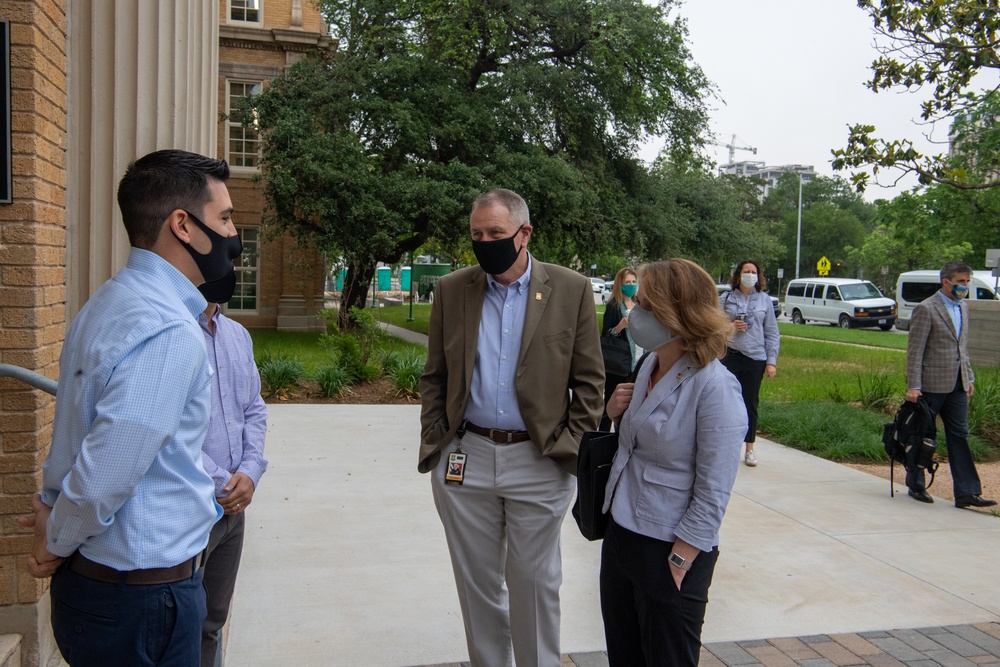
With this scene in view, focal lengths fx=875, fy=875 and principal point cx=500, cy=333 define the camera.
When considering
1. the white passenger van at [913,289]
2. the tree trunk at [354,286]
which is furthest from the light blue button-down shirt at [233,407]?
the white passenger van at [913,289]

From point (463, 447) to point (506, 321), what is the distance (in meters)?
0.55

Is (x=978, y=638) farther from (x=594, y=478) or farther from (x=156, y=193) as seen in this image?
(x=156, y=193)

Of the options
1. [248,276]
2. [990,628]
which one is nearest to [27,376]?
[990,628]

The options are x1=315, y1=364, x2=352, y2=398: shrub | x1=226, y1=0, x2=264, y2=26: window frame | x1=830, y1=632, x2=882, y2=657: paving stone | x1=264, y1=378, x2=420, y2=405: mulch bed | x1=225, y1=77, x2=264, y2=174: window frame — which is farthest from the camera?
x1=226, y1=0, x2=264, y2=26: window frame

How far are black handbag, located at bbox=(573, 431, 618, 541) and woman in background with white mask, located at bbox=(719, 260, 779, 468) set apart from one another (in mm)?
5282

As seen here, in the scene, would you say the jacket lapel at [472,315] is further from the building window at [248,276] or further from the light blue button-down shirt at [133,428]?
the building window at [248,276]

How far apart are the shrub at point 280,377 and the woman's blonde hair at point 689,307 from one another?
31.9 ft

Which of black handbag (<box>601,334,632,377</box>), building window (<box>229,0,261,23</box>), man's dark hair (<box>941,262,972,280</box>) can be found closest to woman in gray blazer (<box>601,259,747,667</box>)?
black handbag (<box>601,334,632,377</box>)

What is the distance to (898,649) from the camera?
4.40m

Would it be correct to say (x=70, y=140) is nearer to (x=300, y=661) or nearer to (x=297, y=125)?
(x=300, y=661)

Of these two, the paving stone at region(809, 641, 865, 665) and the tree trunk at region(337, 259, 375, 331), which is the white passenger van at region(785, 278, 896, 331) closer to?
the tree trunk at region(337, 259, 375, 331)

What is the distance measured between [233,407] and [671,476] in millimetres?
1577

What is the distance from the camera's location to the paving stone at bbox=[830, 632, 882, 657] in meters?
4.35

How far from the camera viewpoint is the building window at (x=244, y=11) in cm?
2739
